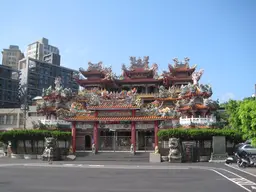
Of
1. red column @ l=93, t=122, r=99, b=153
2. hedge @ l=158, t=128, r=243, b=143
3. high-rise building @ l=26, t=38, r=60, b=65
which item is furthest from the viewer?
high-rise building @ l=26, t=38, r=60, b=65

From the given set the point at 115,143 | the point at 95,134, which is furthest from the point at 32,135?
the point at 115,143

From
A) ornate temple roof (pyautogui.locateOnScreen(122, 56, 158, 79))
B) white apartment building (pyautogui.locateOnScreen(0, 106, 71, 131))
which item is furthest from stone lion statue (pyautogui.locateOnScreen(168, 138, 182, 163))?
white apartment building (pyautogui.locateOnScreen(0, 106, 71, 131))

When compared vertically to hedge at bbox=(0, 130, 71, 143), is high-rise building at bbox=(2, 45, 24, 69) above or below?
above

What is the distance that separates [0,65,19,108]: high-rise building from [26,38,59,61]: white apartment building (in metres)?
51.3

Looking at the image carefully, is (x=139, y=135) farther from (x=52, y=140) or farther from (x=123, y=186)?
(x=123, y=186)

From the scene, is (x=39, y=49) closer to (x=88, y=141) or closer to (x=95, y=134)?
(x=88, y=141)

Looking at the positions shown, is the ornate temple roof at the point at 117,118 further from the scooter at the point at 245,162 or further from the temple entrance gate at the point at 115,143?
the scooter at the point at 245,162

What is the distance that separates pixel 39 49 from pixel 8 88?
58.6m

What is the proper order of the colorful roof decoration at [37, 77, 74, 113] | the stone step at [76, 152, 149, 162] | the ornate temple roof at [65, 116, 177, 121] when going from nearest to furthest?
the stone step at [76, 152, 149, 162] < the ornate temple roof at [65, 116, 177, 121] < the colorful roof decoration at [37, 77, 74, 113]

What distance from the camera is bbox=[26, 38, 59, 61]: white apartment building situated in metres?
162

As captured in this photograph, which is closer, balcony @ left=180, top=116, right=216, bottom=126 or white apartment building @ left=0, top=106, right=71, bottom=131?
balcony @ left=180, top=116, right=216, bottom=126

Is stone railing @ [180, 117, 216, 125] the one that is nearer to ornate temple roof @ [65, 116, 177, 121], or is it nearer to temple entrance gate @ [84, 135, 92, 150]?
ornate temple roof @ [65, 116, 177, 121]

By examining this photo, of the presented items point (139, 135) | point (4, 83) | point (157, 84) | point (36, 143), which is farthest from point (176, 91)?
point (4, 83)

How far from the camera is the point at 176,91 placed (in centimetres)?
5081
